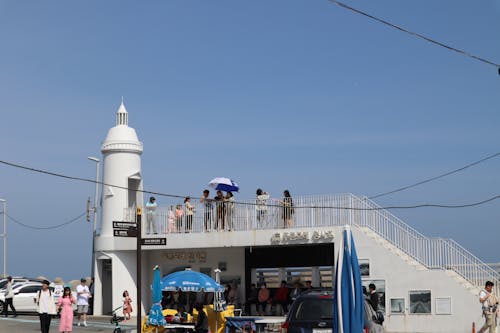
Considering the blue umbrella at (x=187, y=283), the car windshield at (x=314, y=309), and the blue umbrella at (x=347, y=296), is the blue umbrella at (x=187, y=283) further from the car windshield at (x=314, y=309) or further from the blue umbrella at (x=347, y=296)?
the blue umbrella at (x=347, y=296)

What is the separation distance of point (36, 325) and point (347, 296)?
59.2 feet

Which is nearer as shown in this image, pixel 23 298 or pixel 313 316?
pixel 313 316

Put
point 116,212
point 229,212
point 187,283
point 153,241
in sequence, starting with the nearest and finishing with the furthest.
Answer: point 187,283
point 153,241
point 229,212
point 116,212

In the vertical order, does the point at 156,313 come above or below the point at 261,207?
below

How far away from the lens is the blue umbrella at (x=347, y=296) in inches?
490

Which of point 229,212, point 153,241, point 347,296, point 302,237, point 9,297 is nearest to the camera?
point 347,296

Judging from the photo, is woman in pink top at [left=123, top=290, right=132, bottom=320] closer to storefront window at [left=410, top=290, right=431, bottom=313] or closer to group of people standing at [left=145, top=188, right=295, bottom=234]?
group of people standing at [left=145, top=188, right=295, bottom=234]

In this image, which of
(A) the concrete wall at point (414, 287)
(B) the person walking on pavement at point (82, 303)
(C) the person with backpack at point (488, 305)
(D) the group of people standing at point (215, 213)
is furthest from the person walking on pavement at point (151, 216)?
(C) the person with backpack at point (488, 305)

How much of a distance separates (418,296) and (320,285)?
5.00 metres

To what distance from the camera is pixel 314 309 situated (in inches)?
596

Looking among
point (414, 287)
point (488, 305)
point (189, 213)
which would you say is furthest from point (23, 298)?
point (488, 305)

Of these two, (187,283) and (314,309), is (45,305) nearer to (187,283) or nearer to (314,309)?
(187,283)

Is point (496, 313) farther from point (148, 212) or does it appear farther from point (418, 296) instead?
point (148, 212)

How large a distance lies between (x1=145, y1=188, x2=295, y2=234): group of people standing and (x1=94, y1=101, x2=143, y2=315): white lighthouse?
153 centimetres
